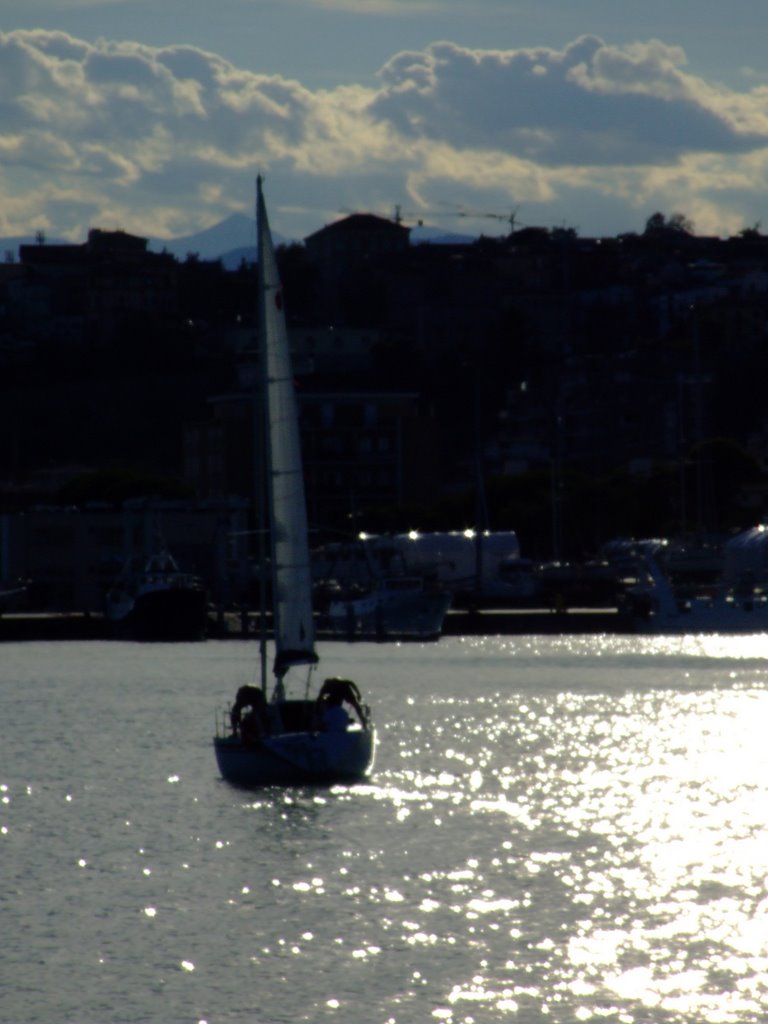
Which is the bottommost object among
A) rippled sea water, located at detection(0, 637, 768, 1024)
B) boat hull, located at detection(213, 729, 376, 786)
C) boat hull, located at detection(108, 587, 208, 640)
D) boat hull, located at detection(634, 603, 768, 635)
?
rippled sea water, located at detection(0, 637, 768, 1024)

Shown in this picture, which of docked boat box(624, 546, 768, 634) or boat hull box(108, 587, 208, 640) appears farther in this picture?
docked boat box(624, 546, 768, 634)

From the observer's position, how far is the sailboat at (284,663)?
164 ft

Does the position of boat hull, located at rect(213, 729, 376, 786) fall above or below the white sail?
below

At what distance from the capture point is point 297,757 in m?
49.8

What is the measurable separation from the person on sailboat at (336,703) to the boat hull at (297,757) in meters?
0.21

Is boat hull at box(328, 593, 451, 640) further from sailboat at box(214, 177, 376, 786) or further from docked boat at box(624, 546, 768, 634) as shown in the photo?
sailboat at box(214, 177, 376, 786)

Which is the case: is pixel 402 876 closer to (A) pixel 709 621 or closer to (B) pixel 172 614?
(B) pixel 172 614

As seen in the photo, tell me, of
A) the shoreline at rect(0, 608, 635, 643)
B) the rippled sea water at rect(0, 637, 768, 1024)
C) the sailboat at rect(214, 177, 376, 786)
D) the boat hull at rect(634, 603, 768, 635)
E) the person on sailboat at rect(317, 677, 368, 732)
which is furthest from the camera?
the boat hull at rect(634, 603, 768, 635)

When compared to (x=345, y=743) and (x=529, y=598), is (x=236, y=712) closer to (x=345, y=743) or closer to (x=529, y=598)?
(x=345, y=743)

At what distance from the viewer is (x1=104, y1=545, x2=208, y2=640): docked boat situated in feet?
457

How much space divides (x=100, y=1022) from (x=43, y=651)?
105 meters

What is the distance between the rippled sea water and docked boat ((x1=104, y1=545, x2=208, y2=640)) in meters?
59.7

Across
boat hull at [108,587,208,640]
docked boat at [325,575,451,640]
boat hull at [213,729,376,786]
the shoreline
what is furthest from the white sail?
the shoreline

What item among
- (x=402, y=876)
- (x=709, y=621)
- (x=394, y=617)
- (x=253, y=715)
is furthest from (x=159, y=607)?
(x=402, y=876)
